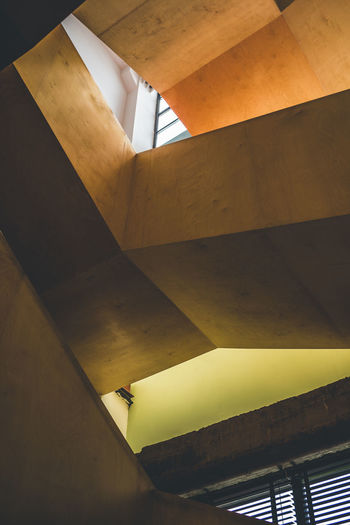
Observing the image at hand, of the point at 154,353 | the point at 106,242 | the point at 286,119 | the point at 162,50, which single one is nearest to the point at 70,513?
the point at 106,242

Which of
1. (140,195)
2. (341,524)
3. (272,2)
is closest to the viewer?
(341,524)

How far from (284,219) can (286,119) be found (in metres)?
1.32

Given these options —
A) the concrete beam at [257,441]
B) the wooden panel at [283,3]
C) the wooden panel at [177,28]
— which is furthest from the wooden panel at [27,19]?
the wooden panel at [283,3]

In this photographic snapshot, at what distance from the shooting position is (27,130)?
4391mm

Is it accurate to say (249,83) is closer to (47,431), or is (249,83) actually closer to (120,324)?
(120,324)

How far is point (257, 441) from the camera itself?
5008 millimetres

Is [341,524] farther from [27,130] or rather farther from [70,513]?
[27,130]

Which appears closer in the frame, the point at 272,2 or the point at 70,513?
the point at 70,513

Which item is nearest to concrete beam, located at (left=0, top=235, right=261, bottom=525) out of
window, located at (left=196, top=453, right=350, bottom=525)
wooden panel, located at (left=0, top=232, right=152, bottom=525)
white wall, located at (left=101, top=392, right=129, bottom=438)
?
wooden panel, located at (left=0, top=232, right=152, bottom=525)

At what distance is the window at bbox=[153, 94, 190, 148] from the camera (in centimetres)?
1082

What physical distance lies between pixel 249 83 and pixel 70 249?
3948mm

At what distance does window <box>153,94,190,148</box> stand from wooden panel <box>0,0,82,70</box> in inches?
300

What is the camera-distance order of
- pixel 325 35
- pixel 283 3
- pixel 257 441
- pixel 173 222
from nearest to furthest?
pixel 173 222 < pixel 257 441 < pixel 325 35 < pixel 283 3

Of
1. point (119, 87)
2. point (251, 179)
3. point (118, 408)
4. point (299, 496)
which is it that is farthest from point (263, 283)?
point (119, 87)
